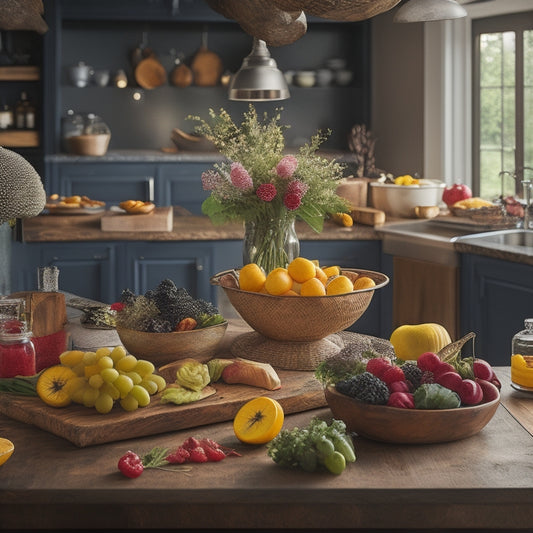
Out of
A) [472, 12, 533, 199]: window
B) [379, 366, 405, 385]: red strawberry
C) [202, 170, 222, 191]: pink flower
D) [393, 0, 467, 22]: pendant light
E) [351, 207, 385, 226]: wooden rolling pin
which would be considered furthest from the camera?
[472, 12, 533, 199]: window

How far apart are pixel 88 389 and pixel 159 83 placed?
19.6 ft

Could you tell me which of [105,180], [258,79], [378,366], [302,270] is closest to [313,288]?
[302,270]

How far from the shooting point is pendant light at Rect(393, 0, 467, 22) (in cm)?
396

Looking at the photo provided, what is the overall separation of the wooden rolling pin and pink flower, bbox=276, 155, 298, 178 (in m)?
2.33

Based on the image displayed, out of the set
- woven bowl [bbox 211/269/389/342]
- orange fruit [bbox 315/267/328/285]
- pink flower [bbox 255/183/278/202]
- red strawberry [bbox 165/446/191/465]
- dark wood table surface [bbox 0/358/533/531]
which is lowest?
dark wood table surface [bbox 0/358/533/531]

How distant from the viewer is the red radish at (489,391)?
1.81m

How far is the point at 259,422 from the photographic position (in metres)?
1.78

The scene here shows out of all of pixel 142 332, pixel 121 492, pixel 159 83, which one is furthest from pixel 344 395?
pixel 159 83

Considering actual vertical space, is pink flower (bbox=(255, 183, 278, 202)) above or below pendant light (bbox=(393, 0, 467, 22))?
below

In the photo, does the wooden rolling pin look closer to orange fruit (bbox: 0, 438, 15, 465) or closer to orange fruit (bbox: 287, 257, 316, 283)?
orange fruit (bbox: 287, 257, 316, 283)

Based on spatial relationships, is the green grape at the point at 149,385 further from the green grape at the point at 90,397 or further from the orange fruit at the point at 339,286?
the orange fruit at the point at 339,286

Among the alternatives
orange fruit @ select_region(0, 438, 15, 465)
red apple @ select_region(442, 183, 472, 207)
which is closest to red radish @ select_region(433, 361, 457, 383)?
orange fruit @ select_region(0, 438, 15, 465)

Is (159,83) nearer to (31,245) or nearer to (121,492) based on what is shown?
(31,245)

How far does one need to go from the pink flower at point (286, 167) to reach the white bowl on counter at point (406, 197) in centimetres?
256
